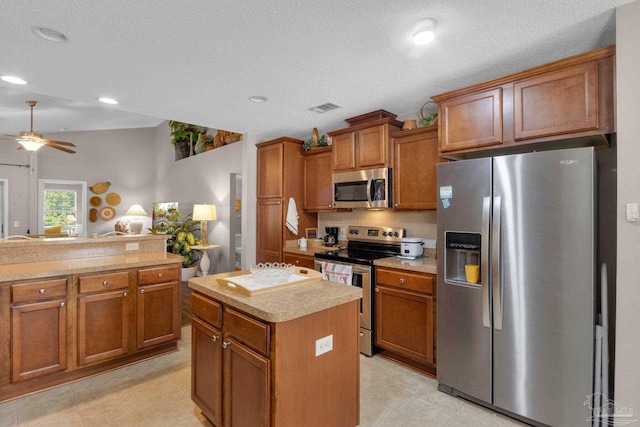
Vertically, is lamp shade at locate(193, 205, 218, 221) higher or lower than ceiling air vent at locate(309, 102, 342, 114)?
lower

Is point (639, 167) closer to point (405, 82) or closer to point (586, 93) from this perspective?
point (586, 93)

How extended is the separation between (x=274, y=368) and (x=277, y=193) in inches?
119

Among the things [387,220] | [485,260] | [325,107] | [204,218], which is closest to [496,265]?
[485,260]

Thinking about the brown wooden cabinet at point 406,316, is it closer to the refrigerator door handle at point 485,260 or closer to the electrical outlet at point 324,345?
the refrigerator door handle at point 485,260

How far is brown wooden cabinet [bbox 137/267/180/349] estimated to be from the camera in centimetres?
293

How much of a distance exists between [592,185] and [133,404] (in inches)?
133

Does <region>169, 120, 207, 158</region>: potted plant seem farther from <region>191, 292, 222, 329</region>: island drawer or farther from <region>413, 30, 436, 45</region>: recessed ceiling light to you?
<region>413, 30, 436, 45</region>: recessed ceiling light

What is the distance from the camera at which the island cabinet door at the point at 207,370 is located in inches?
73.3

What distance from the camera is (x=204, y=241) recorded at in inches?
250

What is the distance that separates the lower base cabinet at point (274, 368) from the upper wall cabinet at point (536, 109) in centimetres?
170

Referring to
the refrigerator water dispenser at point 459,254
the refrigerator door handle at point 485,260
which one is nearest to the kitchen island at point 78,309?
the refrigerator water dispenser at point 459,254

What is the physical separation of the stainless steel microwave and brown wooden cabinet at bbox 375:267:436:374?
79 cm

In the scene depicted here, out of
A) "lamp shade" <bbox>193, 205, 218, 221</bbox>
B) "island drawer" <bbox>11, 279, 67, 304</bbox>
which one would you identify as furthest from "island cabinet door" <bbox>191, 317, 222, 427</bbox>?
"lamp shade" <bbox>193, 205, 218, 221</bbox>

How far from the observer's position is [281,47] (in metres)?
2.17
